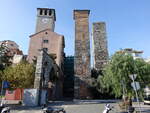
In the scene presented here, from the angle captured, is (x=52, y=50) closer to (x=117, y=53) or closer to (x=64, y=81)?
(x=64, y=81)

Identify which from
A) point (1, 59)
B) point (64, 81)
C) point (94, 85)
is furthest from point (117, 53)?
point (64, 81)

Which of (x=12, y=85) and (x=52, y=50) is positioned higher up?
(x=52, y=50)

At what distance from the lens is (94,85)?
3591 centimetres

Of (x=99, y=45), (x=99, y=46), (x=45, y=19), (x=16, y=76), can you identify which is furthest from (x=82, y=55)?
(x=16, y=76)

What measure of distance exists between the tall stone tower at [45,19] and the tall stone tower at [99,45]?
1402 centimetres

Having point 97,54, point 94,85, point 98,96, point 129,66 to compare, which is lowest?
point 98,96

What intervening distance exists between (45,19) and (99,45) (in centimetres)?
1968

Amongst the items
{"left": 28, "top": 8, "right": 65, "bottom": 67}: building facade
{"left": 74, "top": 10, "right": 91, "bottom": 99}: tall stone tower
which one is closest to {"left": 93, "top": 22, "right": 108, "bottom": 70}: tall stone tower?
{"left": 74, "top": 10, "right": 91, "bottom": 99}: tall stone tower

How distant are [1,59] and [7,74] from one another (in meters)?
2.16

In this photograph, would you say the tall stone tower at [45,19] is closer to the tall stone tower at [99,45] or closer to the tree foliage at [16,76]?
the tall stone tower at [99,45]

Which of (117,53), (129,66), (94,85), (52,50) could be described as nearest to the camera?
(129,66)

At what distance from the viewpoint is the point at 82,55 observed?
39.3 metres

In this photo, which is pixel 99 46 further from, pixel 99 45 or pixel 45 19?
pixel 45 19

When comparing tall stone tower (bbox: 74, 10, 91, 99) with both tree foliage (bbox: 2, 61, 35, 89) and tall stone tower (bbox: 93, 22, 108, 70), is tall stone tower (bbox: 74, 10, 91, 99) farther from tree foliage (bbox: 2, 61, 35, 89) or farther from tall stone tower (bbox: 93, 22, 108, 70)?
tree foliage (bbox: 2, 61, 35, 89)
